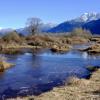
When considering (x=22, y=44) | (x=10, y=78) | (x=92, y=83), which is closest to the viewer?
(x=92, y=83)

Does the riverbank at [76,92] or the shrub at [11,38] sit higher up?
the shrub at [11,38]

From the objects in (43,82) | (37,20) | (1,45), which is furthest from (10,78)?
(37,20)

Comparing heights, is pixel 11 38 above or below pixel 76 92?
above

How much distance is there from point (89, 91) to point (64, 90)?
2071 millimetres

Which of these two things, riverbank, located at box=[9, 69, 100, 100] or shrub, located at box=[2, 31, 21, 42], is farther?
shrub, located at box=[2, 31, 21, 42]

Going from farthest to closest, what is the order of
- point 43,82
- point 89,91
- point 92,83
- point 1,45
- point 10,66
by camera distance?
point 1,45, point 10,66, point 43,82, point 92,83, point 89,91

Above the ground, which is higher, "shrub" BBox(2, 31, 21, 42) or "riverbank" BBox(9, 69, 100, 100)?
"shrub" BBox(2, 31, 21, 42)

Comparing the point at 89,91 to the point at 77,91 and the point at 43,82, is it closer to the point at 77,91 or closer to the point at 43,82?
the point at 77,91

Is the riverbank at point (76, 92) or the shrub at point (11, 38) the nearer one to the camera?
the riverbank at point (76, 92)

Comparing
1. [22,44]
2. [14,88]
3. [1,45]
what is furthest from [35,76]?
[22,44]

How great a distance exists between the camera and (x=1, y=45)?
85938 mm

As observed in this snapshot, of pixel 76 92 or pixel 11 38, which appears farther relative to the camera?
pixel 11 38

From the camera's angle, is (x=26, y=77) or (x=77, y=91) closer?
(x=77, y=91)

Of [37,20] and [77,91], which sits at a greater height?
[37,20]
